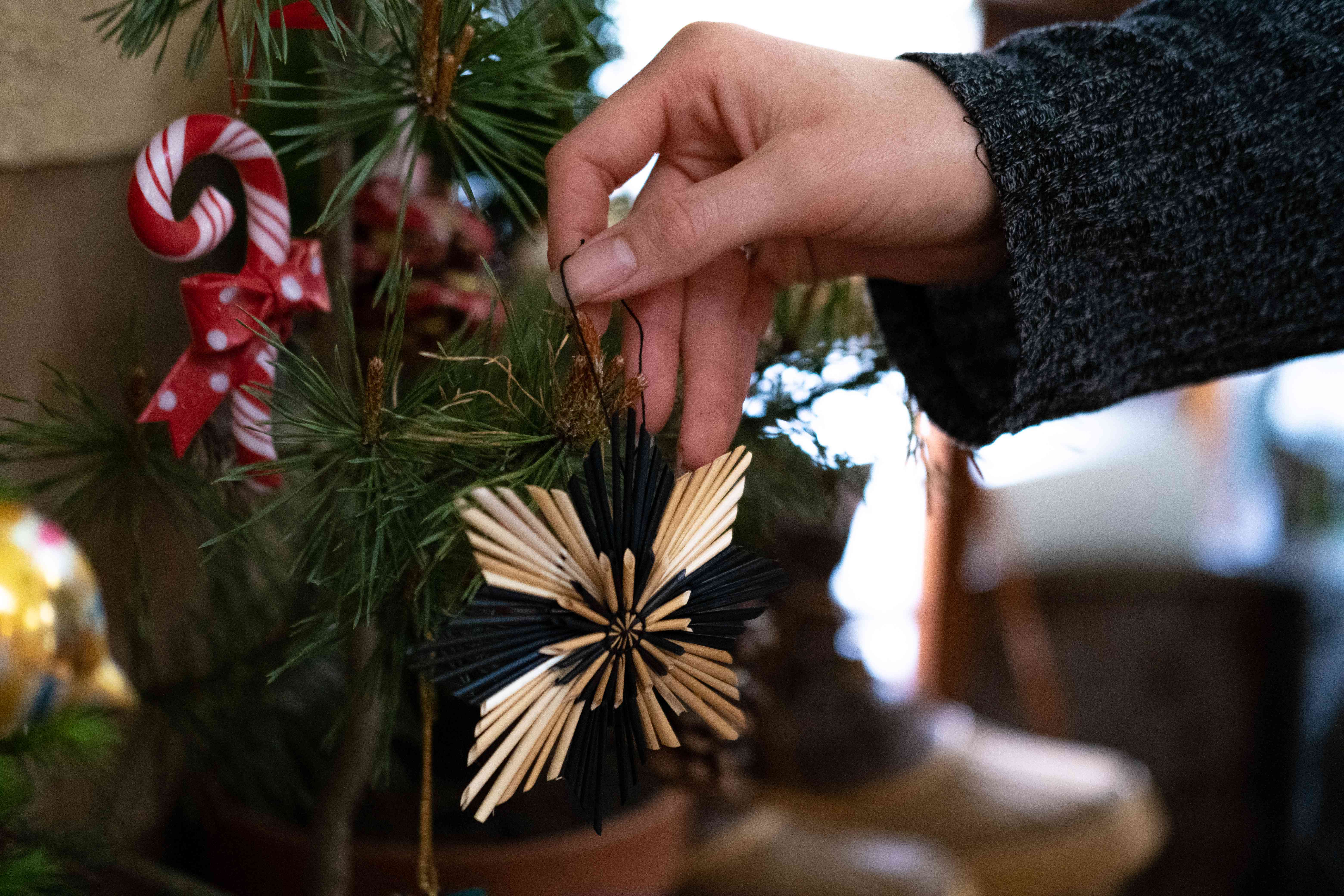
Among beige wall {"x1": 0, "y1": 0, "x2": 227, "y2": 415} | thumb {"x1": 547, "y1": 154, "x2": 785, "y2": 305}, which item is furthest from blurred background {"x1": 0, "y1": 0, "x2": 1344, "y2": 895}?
thumb {"x1": 547, "y1": 154, "x2": 785, "y2": 305}

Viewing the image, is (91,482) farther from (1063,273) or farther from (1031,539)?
(1031,539)

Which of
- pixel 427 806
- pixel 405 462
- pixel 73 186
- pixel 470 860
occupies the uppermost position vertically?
pixel 73 186

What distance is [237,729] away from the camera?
20.0 inches

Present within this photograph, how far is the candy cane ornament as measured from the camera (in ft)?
1.11

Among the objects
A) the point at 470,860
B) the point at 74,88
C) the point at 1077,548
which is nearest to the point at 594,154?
the point at 74,88

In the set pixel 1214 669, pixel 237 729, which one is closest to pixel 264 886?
pixel 237 729

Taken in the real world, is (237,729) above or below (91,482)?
below

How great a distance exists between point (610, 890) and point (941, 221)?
1.25 ft

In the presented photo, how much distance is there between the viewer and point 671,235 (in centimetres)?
34

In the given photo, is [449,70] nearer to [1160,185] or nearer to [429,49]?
[429,49]

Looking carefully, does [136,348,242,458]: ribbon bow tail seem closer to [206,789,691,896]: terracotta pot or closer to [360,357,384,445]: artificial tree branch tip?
[360,357,384,445]: artificial tree branch tip

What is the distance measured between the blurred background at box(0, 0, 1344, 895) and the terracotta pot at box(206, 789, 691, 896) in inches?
2.6

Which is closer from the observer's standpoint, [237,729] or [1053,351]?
[1053,351]

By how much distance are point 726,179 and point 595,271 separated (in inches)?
2.3
